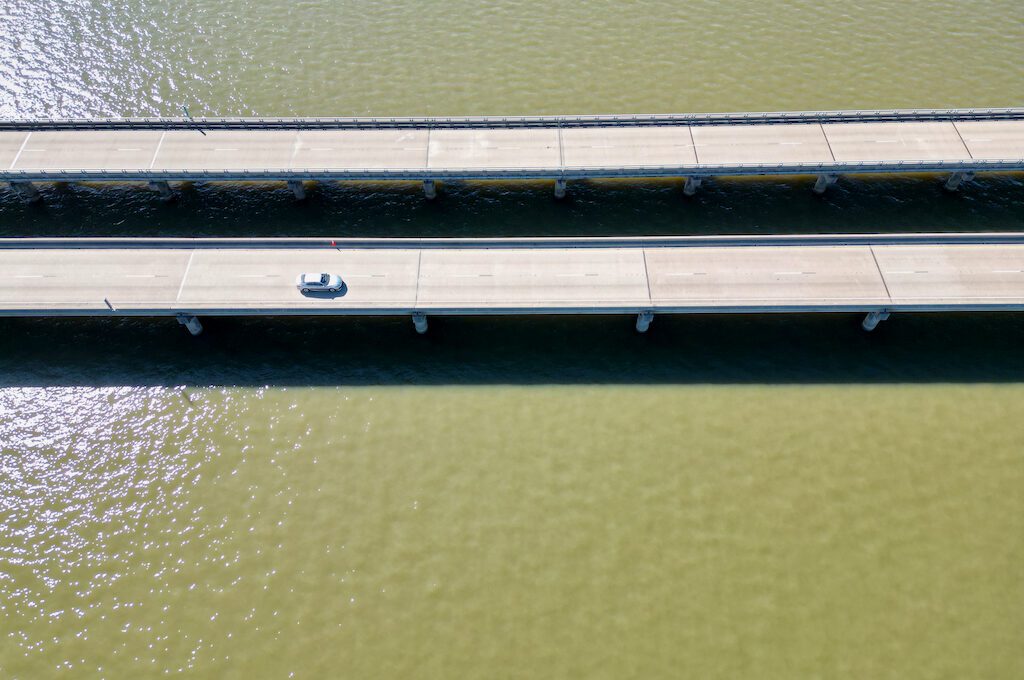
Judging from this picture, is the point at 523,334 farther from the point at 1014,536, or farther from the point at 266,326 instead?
the point at 1014,536

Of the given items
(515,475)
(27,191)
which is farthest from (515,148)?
(27,191)

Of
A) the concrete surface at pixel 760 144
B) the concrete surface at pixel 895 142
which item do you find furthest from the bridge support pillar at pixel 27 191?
the concrete surface at pixel 895 142

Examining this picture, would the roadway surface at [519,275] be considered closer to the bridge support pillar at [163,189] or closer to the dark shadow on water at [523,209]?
the dark shadow on water at [523,209]

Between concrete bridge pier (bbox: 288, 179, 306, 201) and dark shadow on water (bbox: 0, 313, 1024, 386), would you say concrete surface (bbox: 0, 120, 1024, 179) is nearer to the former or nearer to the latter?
concrete bridge pier (bbox: 288, 179, 306, 201)

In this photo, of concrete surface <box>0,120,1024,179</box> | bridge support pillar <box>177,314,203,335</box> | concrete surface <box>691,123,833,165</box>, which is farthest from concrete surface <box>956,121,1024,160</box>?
bridge support pillar <box>177,314,203,335</box>

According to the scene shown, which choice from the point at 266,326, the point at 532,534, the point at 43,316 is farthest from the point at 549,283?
the point at 43,316
